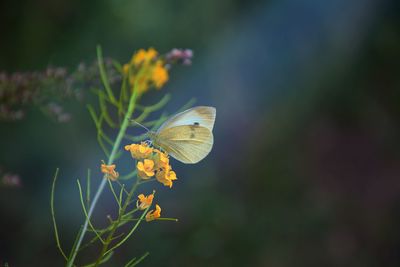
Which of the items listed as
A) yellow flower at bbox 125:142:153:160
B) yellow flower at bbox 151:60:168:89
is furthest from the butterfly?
yellow flower at bbox 125:142:153:160

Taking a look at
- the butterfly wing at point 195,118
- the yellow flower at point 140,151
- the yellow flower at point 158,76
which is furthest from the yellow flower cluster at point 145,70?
the yellow flower at point 140,151

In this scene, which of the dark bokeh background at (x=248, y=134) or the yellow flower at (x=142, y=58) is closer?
the yellow flower at (x=142, y=58)

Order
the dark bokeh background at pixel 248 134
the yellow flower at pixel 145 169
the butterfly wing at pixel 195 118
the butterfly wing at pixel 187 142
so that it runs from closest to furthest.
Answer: the yellow flower at pixel 145 169 → the butterfly wing at pixel 195 118 → the butterfly wing at pixel 187 142 → the dark bokeh background at pixel 248 134

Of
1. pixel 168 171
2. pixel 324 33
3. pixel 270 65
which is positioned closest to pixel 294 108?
pixel 270 65

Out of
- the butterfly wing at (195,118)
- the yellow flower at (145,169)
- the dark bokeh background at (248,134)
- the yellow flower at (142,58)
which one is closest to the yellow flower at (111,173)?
the yellow flower at (145,169)

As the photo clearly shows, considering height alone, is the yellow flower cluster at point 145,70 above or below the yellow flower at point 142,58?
below

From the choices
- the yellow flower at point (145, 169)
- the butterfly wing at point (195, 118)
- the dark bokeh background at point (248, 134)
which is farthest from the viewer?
the dark bokeh background at point (248, 134)

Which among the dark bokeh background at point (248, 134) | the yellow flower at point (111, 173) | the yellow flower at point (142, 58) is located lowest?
the yellow flower at point (111, 173)

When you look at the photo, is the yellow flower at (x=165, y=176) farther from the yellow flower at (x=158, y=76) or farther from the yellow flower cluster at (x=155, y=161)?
the yellow flower at (x=158, y=76)

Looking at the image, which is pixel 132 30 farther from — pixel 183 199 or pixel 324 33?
pixel 324 33
